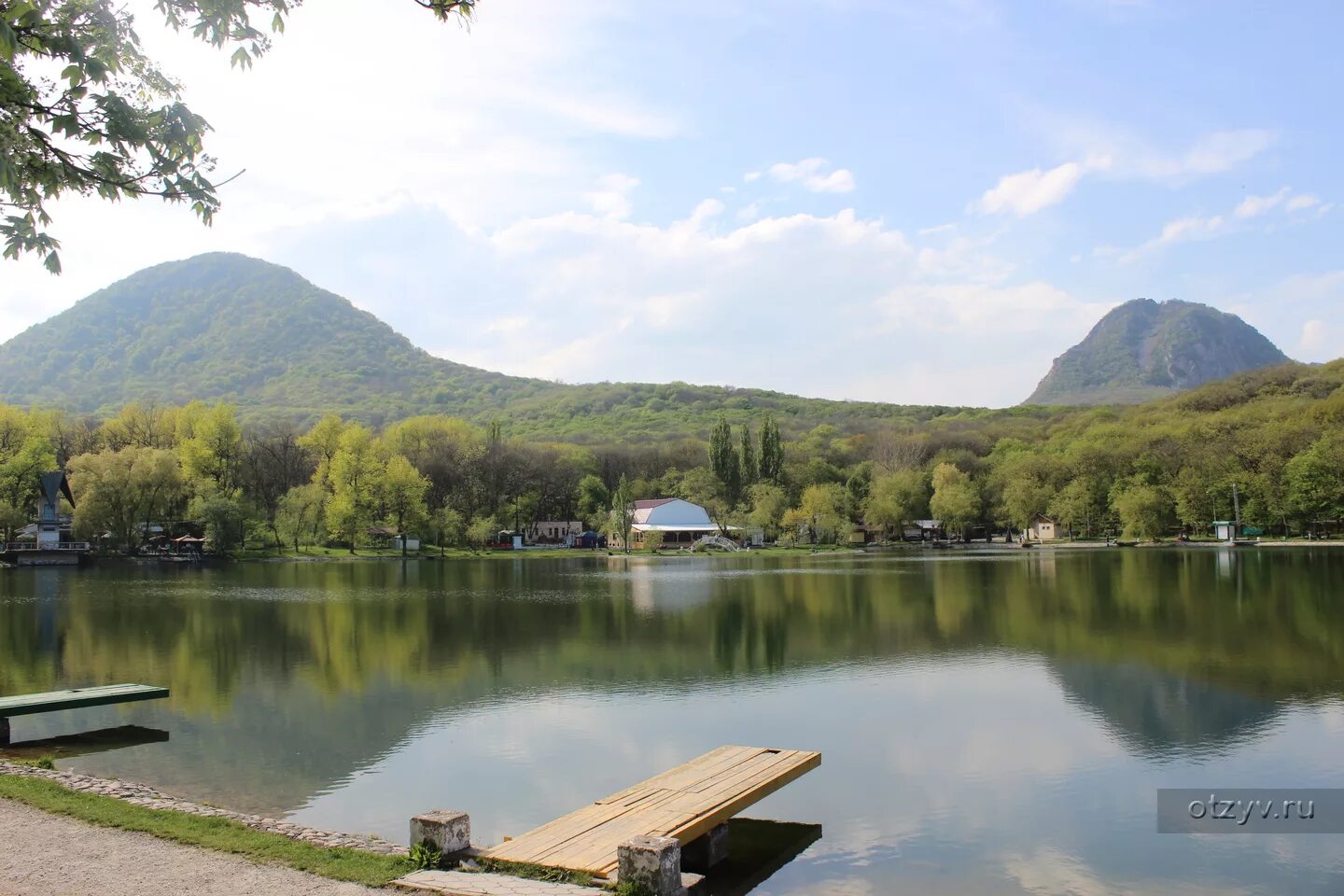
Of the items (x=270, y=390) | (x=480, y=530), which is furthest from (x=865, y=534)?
(x=270, y=390)

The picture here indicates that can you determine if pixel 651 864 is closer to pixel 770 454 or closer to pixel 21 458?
pixel 21 458

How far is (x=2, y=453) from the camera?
209 ft

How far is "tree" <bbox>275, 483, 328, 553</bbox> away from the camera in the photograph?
73562 millimetres

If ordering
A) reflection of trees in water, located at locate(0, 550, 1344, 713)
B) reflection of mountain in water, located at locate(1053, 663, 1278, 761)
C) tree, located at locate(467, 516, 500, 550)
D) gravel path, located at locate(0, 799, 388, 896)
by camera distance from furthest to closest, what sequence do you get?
1. tree, located at locate(467, 516, 500, 550)
2. reflection of trees in water, located at locate(0, 550, 1344, 713)
3. reflection of mountain in water, located at locate(1053, 663, 1278, 761)
4. gravel path, located at locate(0, 799, 388, 896)

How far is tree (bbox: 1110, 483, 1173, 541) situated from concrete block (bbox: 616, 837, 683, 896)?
269ft

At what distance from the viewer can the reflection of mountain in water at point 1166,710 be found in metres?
13.5

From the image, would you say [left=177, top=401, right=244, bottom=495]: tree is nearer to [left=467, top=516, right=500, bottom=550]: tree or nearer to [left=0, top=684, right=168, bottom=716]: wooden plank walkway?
[left=467, top=516, right=500, bottom=550]: tree

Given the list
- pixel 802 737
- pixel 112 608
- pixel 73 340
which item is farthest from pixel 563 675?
pixel 73 340

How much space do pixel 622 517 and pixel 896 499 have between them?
29.7m

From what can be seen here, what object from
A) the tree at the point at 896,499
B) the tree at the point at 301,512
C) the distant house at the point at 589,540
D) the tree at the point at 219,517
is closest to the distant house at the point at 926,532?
the tree at the point at 896,499

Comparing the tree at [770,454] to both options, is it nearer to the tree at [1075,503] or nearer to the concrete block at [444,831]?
the tree at [1075,503]

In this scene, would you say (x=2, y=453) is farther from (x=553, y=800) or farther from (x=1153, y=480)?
(x=1153, y=480)

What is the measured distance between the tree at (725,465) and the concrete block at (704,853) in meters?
84.9

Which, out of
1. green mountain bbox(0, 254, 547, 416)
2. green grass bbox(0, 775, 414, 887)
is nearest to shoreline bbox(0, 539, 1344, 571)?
green grass bbox(0, 775, 414, 887)
